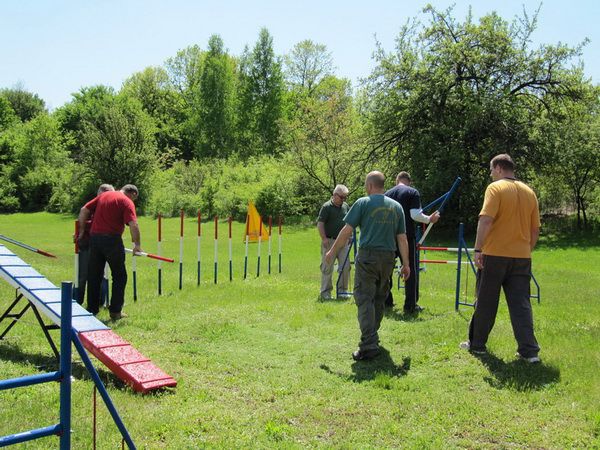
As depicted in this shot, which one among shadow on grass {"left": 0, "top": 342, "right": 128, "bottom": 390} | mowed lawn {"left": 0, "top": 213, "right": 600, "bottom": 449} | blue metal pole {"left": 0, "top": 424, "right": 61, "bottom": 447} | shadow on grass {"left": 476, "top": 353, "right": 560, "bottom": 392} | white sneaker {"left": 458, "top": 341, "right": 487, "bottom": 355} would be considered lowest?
shadow on grass {"left": 0, "top": 342, "right": 128, "bottom": 390}

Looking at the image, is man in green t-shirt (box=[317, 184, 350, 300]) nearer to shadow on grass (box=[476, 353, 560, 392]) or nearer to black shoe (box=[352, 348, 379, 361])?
black shoe (box=[352, 348, 379, 361])

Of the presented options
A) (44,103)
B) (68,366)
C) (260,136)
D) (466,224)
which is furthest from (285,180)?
(44,103)

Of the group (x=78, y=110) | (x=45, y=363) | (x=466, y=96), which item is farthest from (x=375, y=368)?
(x=78, y=110)

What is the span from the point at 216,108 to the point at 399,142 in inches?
1279

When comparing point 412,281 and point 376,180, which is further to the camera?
point 412,281

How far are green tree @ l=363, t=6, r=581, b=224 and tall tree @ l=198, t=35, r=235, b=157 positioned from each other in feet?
102

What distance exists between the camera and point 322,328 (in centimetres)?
753

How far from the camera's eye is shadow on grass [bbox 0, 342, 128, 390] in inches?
217

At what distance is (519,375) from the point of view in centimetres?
549

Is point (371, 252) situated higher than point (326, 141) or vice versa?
point (326, 141)

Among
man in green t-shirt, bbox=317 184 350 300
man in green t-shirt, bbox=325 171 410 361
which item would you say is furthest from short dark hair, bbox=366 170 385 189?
man in green t-shirt, bbox=317 184 350 300

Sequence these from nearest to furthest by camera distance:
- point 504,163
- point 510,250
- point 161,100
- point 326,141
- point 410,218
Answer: point 510,250 → point 504,163 → point 410,218 → point 326,141 → point 161,100

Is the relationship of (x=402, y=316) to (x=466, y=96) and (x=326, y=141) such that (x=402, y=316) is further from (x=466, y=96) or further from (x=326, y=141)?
(x=326, y=141)

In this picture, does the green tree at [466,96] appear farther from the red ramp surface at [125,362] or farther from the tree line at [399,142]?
the red ramp surface at [125,362]
